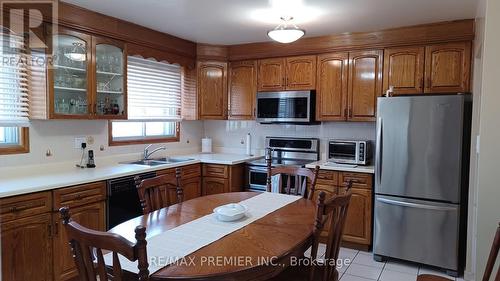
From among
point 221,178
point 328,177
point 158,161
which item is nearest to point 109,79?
point 158,161

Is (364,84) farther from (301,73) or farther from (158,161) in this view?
(158,161)

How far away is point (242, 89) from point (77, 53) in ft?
6.72

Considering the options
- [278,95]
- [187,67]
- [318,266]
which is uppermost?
[187,67]

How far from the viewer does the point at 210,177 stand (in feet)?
14.0

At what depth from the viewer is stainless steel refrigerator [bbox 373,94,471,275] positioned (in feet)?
10.3

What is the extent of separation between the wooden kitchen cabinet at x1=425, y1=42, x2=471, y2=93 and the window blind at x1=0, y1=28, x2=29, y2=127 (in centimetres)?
368

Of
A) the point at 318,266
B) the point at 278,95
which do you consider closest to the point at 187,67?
the point at 278,95

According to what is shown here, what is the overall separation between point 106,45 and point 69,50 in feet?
1.33

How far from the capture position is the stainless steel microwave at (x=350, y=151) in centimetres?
380

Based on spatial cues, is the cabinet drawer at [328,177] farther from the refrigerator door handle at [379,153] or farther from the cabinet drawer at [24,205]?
the cabinet drawer at [24,205]

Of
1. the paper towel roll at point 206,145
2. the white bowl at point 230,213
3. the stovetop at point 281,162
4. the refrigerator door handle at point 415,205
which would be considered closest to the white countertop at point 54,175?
the stovetop at point 281,162

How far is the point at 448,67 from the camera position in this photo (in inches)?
137

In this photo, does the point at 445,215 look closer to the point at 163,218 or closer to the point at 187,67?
the point at 163,218

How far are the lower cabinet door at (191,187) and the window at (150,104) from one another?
0.73m
